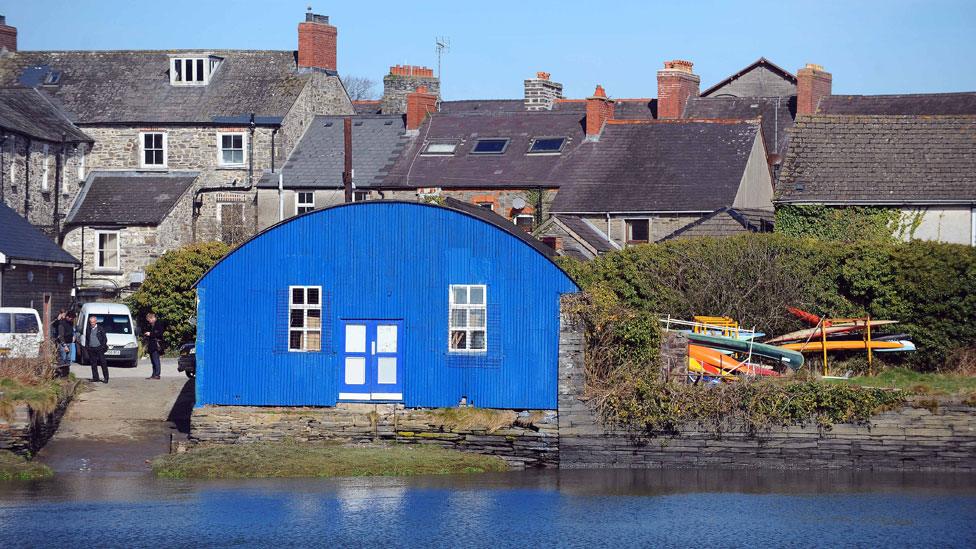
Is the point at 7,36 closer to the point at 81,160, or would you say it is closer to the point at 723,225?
the point at 81,160

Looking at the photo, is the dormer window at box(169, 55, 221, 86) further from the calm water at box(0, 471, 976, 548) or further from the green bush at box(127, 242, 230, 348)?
the calm water at box(0, 471, 976, 548)

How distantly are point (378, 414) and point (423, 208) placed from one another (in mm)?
4551

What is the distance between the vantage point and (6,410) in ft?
96.0

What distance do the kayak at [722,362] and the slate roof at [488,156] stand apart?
19340 millimetres

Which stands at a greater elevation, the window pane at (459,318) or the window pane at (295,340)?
the window pane at (459,318)

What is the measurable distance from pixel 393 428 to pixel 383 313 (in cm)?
250

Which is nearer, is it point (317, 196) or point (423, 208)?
point (423, 208)

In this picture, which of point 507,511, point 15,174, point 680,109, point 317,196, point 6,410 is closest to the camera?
point 507,511

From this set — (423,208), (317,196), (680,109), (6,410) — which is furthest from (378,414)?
(680,109)

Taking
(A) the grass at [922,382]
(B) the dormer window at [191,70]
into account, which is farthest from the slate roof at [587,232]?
(B) the dormer window at [191,70]

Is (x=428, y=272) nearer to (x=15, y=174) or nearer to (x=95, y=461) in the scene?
(x=95, y=461)

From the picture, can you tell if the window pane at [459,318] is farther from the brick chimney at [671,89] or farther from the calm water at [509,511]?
the brick chimney at [671,89]

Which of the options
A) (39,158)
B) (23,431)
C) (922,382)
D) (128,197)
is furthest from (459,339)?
(39,158)

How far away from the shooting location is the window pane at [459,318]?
101 ft
